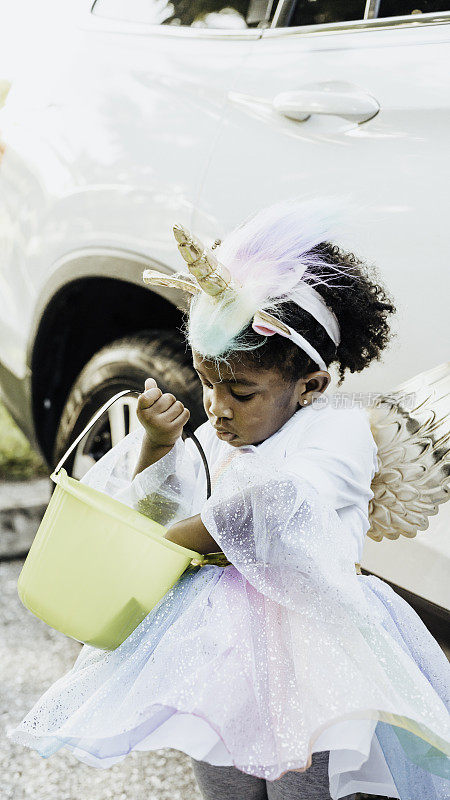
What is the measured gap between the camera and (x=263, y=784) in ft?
4.92

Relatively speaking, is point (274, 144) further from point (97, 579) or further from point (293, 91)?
point (97, 579)

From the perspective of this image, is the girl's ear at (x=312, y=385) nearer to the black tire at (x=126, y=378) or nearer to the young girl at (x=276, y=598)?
the young girl at (x=276, y=598)

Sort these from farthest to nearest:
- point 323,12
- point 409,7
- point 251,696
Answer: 1. point 323,12
2. point 409,7
3. point 251,696

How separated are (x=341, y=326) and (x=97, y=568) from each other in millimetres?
566

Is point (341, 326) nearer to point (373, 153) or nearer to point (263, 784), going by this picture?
point (373, 153)

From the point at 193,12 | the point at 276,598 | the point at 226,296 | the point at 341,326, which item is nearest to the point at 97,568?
the point at 276,598

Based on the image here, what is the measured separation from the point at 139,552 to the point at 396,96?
0.94 metres

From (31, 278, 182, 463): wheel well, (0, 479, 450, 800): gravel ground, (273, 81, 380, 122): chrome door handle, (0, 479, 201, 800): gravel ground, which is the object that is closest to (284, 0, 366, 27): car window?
(273, 81, 380, 122): chrome door handle

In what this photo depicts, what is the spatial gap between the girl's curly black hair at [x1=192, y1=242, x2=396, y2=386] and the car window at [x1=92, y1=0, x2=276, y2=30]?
2.57 feet

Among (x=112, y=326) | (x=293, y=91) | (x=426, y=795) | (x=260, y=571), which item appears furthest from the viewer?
(x=112, y=326)

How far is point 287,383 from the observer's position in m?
1.42

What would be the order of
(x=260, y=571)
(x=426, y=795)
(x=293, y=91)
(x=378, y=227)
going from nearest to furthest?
(x=260, y=571), (x=426, y=795), (x=378, y=227), (x=293, y=91)

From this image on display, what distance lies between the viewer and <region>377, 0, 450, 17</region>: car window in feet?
5.54

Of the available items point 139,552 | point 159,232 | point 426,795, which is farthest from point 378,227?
point 426,795
